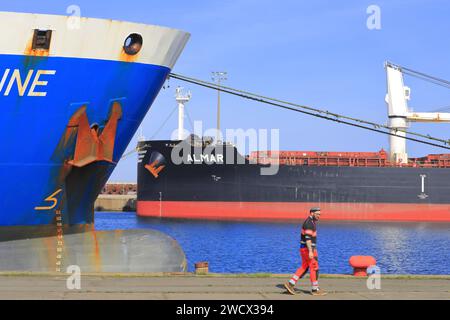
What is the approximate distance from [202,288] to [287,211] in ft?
129

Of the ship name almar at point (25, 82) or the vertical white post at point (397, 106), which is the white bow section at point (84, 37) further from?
the vertical white post at point (397, 106)

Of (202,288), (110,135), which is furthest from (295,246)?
(202,288)

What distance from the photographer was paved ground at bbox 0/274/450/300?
27.6ft

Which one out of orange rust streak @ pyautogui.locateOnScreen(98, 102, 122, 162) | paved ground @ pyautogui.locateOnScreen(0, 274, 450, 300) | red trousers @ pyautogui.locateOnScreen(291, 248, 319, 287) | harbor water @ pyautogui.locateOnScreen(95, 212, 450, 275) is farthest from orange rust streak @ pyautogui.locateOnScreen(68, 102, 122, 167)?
harbor water @ pyautogui.locateOnScreen(95, 212, 450, 275)

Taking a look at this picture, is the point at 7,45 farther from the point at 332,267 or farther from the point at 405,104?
the point at 405,104

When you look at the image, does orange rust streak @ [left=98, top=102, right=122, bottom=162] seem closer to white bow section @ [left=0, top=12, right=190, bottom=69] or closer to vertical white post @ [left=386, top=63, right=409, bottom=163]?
white bow section @ [left=0, top=12, right=190, bottom=69]

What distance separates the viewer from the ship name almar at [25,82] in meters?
10.7

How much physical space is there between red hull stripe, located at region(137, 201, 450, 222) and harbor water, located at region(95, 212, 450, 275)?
1676 mm

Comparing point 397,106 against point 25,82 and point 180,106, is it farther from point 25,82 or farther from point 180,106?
point 25,82

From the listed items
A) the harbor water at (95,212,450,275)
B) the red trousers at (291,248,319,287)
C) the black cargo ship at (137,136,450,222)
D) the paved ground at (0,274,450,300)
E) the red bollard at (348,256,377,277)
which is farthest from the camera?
the black cargo ship at (137,136,450,222)

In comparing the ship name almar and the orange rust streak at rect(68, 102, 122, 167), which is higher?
the ship name almar

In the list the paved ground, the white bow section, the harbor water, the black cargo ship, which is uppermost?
the white bow section

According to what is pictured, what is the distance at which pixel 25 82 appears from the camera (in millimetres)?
10820

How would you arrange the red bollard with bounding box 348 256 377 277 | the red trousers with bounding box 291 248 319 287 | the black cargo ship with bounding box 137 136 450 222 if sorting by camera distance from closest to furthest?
1. the red trousers with bounding box 291 248 319 287
2. the red bollard with bounding box 348 256 377 277
3. the black cargo ship with bounding box 137 136 450 222
